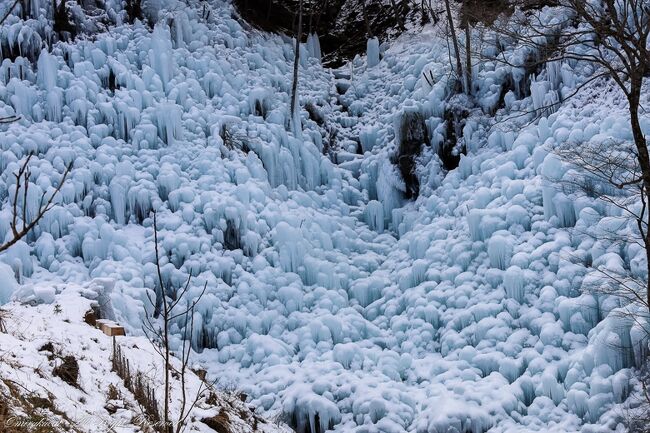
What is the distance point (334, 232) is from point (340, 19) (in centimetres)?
868

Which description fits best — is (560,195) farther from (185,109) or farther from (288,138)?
(185,109)

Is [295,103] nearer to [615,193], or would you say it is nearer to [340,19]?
[340,19]

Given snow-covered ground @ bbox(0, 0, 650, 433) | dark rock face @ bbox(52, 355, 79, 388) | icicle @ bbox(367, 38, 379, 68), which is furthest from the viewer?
icicle @ bbox(367, 38, 379, 68)

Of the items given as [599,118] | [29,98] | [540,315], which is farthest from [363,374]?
[29,98]

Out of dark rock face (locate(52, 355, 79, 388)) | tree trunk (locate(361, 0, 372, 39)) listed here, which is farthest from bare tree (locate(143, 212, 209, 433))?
tree trunk (locate(361, 0, 372, 39))

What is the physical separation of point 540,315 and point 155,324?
17.6 ft

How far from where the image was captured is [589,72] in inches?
456

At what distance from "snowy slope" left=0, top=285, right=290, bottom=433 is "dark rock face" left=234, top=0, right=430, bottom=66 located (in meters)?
10.5

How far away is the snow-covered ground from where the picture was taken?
28.2 ft

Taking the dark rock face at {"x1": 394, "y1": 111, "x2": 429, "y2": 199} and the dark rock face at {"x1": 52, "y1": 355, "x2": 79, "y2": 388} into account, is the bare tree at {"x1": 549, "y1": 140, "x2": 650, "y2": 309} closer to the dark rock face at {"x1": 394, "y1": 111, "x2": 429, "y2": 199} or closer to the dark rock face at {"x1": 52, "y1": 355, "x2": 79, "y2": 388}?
the dark rock face at {"x1": 394, "y1": 111, "x2": 429, "y2": 199}

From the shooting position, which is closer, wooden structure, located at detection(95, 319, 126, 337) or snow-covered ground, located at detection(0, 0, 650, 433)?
wooden structure, located at detection(95, 319, 126, 337)

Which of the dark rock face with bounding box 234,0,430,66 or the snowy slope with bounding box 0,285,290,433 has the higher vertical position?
the dark rock face with bounding box 234,0,430,66

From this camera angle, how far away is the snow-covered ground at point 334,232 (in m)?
8.60

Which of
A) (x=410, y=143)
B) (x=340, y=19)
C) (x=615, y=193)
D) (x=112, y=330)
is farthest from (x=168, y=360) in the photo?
(x=340, y=19)
